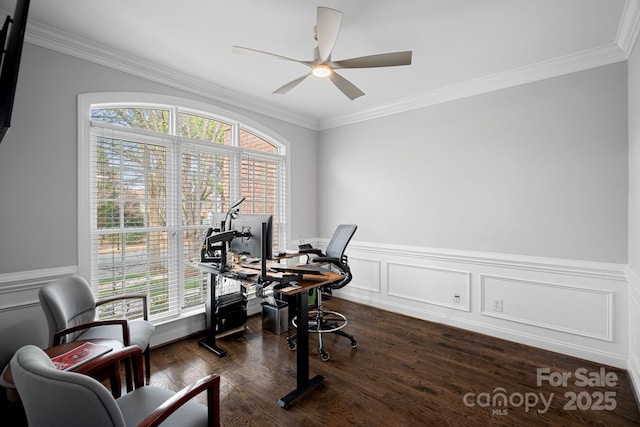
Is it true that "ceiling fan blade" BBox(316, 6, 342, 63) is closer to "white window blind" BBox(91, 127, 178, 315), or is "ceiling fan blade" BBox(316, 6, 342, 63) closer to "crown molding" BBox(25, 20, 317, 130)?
"crown molding" BBox(25, 20, 317, 130)

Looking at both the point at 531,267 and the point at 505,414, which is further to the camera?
the point at 531,267

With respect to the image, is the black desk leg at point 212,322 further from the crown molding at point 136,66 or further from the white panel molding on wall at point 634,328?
the white panel molding on wall at point 634,328

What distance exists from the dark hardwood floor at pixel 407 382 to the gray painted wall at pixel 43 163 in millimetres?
1115

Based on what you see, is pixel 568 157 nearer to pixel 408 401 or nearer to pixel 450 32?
pixel 450 32

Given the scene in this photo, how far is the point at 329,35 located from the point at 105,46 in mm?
2096

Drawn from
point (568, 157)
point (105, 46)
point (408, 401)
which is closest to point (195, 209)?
point (105, 46)

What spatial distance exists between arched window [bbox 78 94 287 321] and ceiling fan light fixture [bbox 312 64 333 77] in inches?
67.1

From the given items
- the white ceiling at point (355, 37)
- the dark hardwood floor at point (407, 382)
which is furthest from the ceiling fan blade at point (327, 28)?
the dark hardwood floor at point (407, 382)

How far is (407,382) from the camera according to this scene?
2385 mm

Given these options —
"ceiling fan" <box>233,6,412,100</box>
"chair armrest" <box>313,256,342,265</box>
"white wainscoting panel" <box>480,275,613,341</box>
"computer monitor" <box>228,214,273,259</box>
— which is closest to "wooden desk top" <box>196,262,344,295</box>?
"computer monitor" <box>228,214,273,259</box>

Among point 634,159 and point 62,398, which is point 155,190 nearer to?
point 62,398

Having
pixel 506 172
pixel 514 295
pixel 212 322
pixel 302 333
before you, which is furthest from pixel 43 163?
pixel 514 295

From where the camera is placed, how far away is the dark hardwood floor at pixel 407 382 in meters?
2.00

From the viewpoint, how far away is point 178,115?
3.26m
